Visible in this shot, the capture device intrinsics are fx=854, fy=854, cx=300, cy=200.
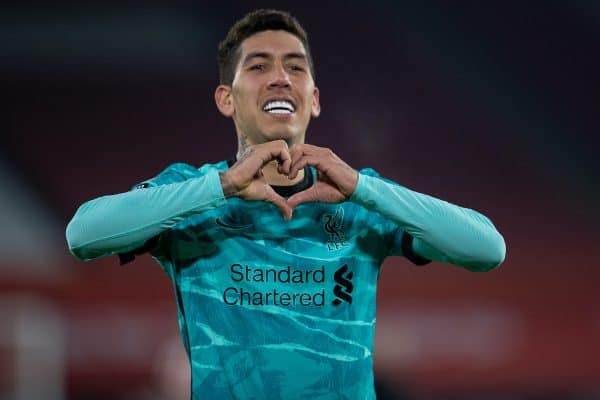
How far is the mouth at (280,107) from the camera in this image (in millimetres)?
1919

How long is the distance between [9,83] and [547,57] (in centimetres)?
285

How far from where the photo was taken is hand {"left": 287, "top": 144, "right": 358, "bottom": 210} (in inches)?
67.1

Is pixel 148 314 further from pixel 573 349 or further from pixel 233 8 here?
pixel 573 349

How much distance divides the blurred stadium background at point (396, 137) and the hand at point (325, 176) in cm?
273

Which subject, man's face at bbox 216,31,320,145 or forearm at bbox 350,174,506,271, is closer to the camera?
forearm at bbox 350,174,506,271

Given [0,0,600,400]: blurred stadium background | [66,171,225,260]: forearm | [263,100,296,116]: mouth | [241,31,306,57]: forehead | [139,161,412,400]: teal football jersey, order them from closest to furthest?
[66,171,225,260]: forearm < [139,161,412,400]: teal football jersey < [263,100,296,116]: mouth < [241,31,306,57]: forehead < [0,0,600,400]: blurred stadium background

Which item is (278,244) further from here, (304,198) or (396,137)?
(396,137)

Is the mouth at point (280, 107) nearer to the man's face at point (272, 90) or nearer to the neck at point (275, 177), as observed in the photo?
the man's face at point (272, 90)

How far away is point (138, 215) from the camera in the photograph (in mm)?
1684

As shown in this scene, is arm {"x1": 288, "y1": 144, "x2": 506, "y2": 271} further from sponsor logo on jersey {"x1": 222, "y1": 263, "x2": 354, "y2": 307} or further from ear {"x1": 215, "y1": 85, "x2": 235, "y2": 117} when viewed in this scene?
ear {"x1": 215, "y1": 85, "x2": 235, "y2": 117}

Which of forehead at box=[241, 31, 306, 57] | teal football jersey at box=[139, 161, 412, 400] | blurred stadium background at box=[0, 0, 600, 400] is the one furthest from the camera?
blurred stadium background at box=[0, 0, 600, 400]

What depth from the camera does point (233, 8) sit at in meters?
4.43

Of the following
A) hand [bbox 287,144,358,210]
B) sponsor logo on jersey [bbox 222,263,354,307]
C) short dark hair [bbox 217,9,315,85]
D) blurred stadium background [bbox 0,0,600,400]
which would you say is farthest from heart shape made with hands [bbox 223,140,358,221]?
blurred stadium background [bbox 0,0,600,400]

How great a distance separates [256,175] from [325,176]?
0.14 m
